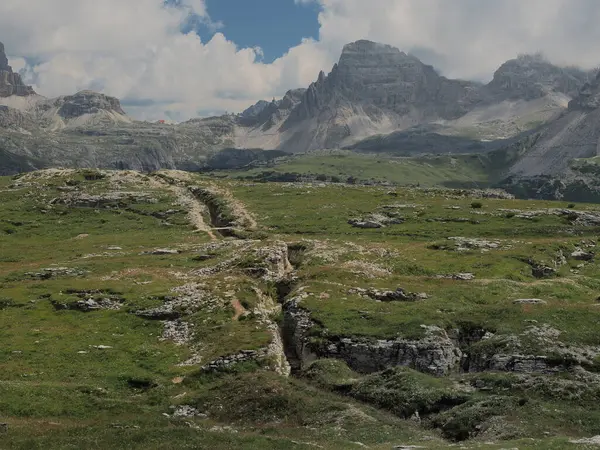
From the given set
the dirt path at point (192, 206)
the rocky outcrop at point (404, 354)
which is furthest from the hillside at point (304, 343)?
the dirt path at point (192, 206)

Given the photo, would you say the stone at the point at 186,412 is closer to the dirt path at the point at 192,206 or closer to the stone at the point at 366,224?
the dirt path at the point at 192,206

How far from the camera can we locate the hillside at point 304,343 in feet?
123

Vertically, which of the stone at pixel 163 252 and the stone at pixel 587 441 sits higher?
the stone at pixel 163 252

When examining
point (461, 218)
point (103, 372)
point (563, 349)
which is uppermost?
point (461, 218)

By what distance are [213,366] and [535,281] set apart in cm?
4852

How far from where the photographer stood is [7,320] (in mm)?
60250

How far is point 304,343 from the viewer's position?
188ft

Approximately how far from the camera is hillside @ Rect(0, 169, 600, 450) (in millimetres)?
37469

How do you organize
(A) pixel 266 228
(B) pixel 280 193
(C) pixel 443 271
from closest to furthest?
(C) pixel 443 271, (A) pixel 266 228, (B) pixel 280 193

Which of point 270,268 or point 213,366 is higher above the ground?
point 270,268

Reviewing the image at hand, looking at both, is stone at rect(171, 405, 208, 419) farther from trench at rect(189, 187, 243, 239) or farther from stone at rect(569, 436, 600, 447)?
trench at rect(189, 187, 243, 239)

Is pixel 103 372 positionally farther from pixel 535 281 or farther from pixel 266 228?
pixel 266 228

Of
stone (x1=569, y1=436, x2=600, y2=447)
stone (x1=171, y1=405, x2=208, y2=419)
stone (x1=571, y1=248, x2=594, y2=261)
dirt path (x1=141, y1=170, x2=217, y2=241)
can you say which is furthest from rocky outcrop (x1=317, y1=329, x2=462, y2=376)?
dirt path (x1=141, y1=170, x2=217, y2=241)

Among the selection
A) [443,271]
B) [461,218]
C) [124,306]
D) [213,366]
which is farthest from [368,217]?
[213,366]
